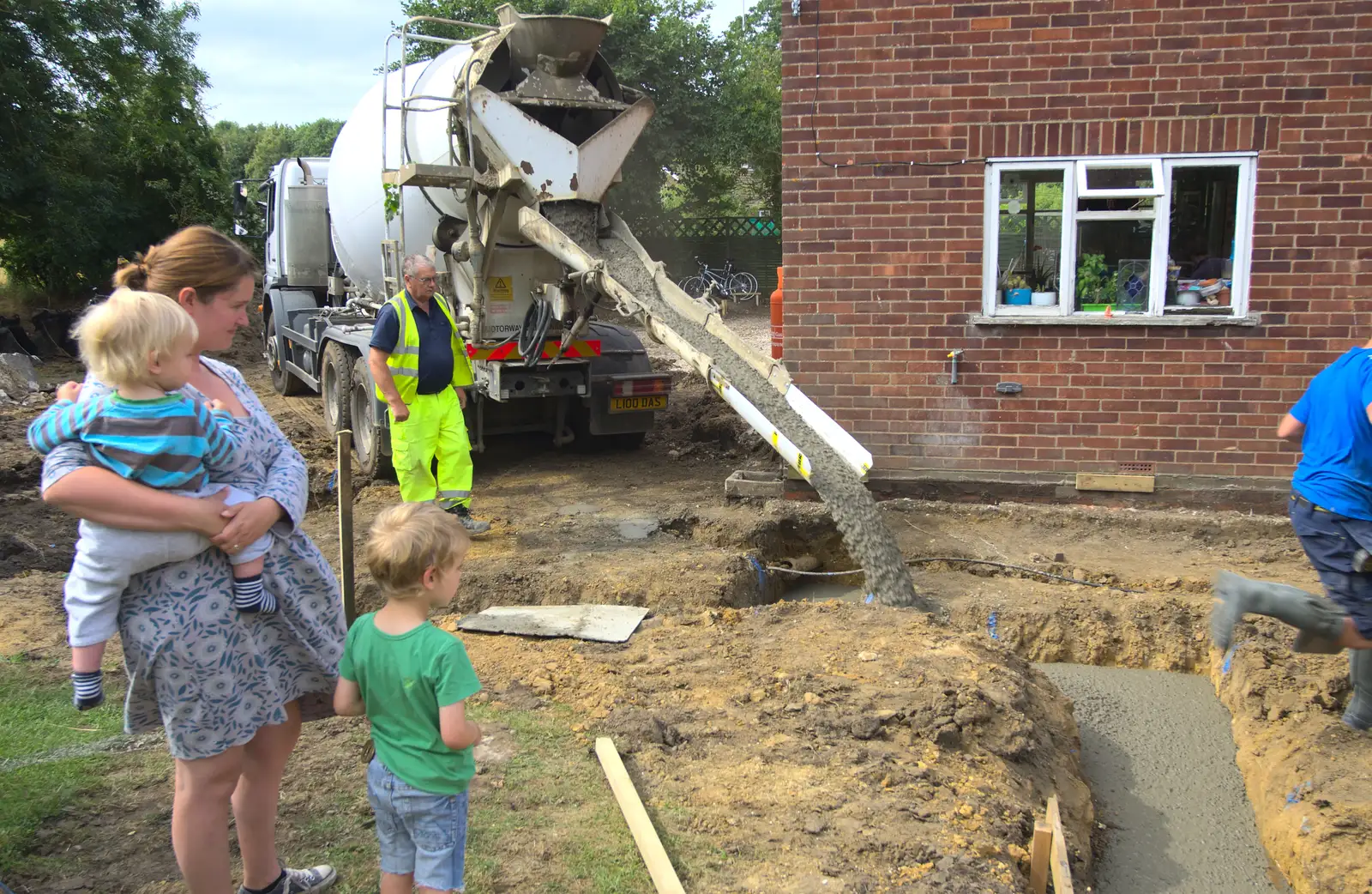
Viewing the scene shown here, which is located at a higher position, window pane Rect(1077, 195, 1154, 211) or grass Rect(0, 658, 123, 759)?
window pane Rect(1077, 195, 1154, 211)

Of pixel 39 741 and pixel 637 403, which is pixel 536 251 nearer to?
pixel 637 403

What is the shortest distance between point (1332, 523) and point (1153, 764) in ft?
5.16

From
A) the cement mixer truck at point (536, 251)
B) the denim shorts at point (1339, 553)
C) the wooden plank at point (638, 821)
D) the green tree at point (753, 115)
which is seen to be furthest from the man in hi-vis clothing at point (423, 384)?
the green tree at point (753, 115)

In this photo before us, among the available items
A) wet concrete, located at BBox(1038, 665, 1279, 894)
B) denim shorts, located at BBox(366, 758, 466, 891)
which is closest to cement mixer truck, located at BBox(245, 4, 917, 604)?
wet concrete, located at BBox(1038, 665, 1279, 894)

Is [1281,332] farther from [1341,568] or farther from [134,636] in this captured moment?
[134,636]

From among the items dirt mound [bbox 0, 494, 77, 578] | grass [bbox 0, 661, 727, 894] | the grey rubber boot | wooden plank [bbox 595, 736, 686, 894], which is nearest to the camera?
wooden plank [bbox 595, 736, 686, 894]

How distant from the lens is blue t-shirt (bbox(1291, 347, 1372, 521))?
3.96 metres

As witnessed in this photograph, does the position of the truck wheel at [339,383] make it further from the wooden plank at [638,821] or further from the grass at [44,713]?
the wooden plank at [638,821]

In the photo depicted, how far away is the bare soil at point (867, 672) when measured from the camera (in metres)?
3.55

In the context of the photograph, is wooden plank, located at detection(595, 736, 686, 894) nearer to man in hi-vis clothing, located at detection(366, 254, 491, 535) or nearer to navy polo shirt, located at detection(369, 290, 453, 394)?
man in hi-vis clothing, located at detection(366, 254, 491, 535)

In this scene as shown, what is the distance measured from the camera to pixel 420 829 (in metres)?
2.56

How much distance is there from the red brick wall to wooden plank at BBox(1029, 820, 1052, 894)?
466 cm

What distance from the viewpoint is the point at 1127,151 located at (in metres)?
7.21

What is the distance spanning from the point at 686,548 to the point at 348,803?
147 inches
